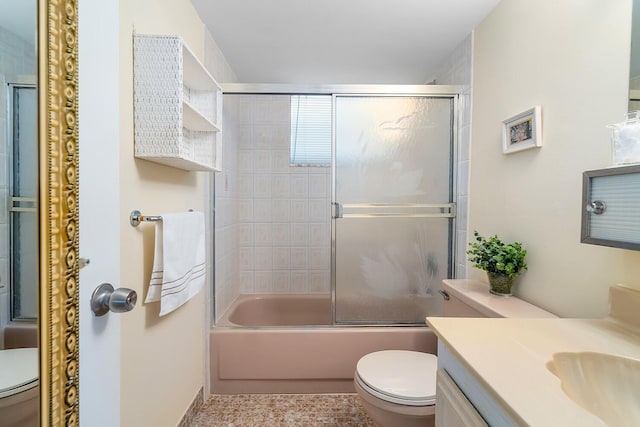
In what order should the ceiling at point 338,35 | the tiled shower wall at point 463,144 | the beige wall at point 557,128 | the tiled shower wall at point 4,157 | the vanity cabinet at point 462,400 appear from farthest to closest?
1. the tiled shower wall at point 463,144
2. the ceiling at point 338,35
3. the beige wall at point 557,128
4. the vanity cabinet at point 462,400
5. the tiled shower wall at point 4,157

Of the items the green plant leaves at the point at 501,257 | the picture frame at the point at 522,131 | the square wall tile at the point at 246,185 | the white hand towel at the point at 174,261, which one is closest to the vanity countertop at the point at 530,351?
the green plant leaves at the point at 501,257

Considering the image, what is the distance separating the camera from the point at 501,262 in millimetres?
1373

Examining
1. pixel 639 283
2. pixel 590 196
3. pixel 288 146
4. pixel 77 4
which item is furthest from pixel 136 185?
pixel 288 146

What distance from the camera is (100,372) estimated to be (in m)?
0.71

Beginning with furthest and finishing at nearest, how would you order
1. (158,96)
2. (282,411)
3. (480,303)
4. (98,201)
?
1. (282,411)
2. (480,303)
3. (158,96)
4. (98,201)

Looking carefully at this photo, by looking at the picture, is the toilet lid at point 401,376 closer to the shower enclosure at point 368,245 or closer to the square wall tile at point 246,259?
the shower enclosure at point 368,245

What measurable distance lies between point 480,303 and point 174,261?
134cm

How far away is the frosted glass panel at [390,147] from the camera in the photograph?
1.96m

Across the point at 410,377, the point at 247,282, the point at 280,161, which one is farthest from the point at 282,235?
the point at 410,377

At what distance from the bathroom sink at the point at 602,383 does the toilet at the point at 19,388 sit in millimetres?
1069

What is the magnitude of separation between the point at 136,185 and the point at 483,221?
1769 millimetres

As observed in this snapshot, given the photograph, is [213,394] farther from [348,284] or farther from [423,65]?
[423,65]

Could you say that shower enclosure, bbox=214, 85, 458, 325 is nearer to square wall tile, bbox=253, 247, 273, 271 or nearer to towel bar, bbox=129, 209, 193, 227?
square wall tile, bbox=253, 247, 273, 271

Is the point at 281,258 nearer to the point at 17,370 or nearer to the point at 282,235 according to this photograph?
the point at 282,235
